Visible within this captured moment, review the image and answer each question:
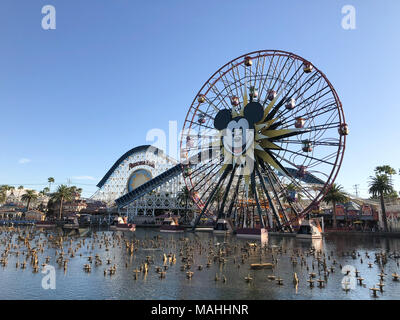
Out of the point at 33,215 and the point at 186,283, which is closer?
the point at 186,283

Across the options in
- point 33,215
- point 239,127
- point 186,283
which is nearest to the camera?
point 186,283

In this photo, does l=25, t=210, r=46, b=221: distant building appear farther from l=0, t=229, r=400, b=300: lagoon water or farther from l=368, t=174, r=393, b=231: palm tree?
l=368, t=174, r=393, b=231: palm tree

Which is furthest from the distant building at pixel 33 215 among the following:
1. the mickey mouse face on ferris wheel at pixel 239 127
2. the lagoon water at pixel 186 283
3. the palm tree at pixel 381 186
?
the palm tree at pixel 381 186

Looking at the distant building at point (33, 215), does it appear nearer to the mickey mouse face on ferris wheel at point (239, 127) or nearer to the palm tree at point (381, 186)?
the mickey mouse face on ferris wheel at point (239, 127)

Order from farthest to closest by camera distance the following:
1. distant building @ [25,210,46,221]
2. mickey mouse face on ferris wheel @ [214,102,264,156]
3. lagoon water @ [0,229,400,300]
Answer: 1. distant building @ [25,210,46,221]
2. mickey mouse face on ferris wheel @ [214,102,264,156]
3. lagoon water @ [0,229,400,300]

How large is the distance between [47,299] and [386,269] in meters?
27.4

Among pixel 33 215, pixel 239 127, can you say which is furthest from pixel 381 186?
pixel 33 215

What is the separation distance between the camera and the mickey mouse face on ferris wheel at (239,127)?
50875 millimetres

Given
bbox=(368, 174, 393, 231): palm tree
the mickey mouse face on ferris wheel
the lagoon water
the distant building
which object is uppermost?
the mickey mouse face on ferris wheel

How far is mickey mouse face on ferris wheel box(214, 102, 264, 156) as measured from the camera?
167 ft

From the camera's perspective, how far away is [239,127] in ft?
174

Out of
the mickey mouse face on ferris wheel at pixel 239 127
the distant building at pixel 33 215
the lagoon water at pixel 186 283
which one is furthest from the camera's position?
the distant building at pixel 33 215

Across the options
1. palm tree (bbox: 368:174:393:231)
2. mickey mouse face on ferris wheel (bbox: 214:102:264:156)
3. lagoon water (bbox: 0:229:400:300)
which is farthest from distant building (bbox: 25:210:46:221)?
palm tree (bbox: 368:174:393:231)

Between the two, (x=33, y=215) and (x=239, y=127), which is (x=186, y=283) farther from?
(x=33, y=215)
